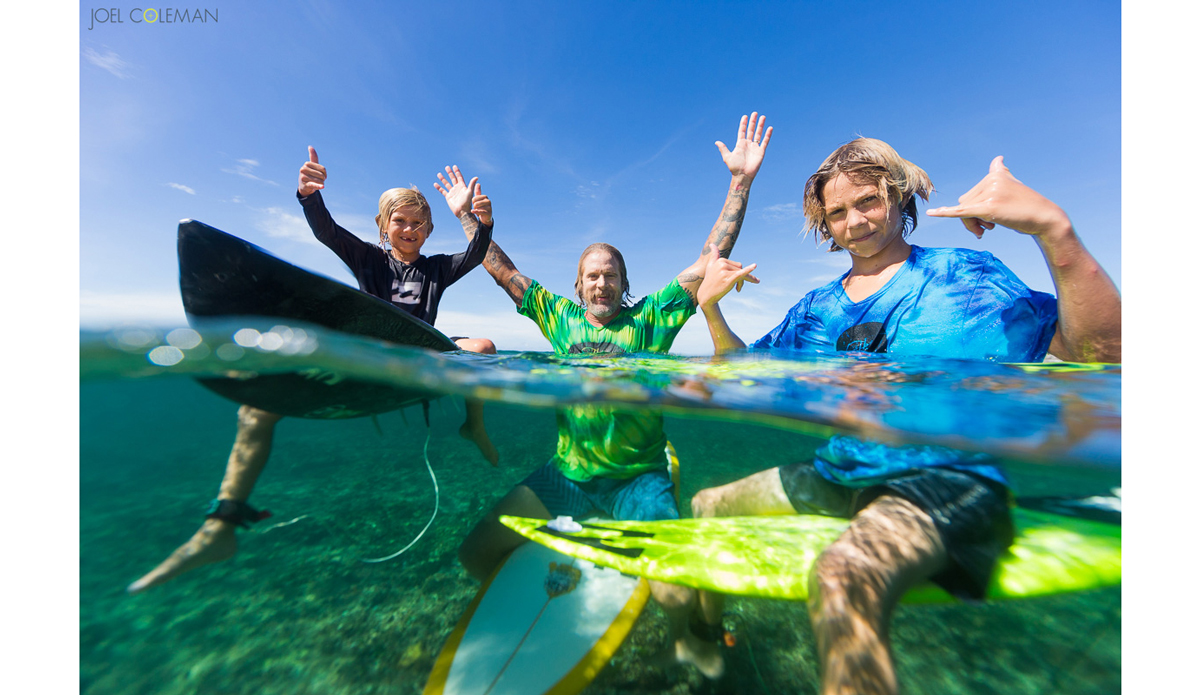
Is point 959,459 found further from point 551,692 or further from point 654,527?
point 551,692

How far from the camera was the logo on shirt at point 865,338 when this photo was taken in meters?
2.63

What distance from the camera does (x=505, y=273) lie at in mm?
4270

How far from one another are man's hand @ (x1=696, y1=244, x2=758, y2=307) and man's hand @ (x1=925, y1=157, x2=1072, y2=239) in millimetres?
1159

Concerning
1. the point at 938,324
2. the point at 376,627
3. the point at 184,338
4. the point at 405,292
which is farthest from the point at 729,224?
the point at 376,627

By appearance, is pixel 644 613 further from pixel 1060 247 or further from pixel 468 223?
pixel 468 223

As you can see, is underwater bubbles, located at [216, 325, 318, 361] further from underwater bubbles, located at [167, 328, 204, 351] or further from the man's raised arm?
the man's raised arm

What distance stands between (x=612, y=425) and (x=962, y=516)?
85.4 inches

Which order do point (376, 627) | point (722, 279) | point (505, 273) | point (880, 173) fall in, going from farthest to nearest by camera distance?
1. point (505, 273)
2. point (376, 627)
3. point (722, 279)
4. point (880, 173)

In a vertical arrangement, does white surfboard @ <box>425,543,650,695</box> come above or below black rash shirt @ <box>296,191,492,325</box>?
below

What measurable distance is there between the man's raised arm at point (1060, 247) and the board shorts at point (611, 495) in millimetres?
2651

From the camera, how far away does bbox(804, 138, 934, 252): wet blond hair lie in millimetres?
2617

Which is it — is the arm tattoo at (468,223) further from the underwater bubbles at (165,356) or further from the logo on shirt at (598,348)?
the underwater bubbles at (165,356)

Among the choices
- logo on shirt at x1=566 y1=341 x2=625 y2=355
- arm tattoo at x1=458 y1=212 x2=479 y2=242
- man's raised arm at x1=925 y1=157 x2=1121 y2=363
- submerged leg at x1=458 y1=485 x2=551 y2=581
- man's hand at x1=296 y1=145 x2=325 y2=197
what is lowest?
submerged leg at x1=458 y1=485 x2=551 y2=581

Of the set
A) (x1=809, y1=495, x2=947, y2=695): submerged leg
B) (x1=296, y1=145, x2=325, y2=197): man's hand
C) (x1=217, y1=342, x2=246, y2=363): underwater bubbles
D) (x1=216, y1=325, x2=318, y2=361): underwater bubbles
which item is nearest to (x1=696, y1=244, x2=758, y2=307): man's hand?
(x1=809, y1=495, x2=947, y2=695): submerged leg
